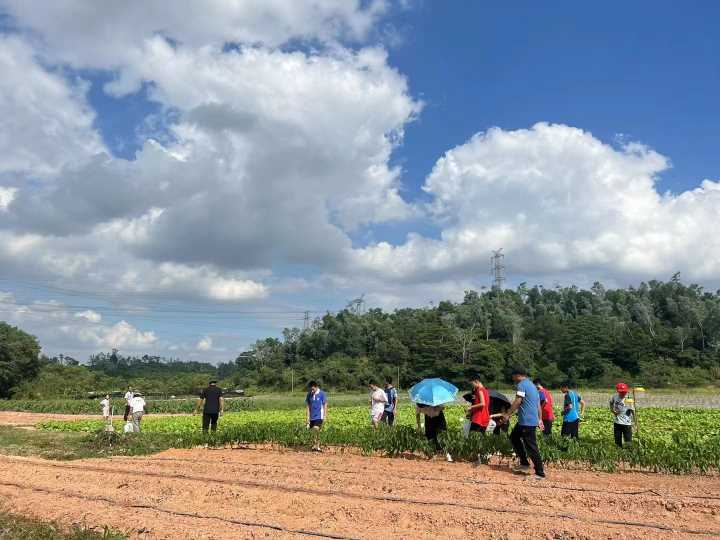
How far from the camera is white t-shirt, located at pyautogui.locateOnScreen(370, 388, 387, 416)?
48.5 ft

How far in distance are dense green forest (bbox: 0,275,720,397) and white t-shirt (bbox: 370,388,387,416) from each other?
5689 cm

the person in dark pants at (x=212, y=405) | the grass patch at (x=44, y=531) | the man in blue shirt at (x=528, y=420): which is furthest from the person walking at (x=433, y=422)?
the person in dark pants at (x=212, y=405)

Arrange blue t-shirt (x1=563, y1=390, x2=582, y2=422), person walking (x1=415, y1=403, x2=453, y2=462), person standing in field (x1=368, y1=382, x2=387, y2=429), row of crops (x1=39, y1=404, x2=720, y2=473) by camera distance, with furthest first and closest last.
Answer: person standing in field (x1=368, y1=382, x2=387, y2=429) → blue t-shirt (x1=563, y1=390, x2=582, y2=422) → person walking (x1=415, y1=403, x2=453, y2=462) → row of crops (x1=39, y1=404, x2=720, y2=473)

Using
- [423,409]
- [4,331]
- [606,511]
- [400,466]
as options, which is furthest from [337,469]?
[4,331]

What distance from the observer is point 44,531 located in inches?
277

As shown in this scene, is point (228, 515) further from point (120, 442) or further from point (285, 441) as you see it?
point (120, 442)

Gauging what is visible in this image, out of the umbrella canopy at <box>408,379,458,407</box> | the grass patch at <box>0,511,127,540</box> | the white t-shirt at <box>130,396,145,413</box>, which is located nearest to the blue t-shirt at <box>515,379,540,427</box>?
the umbrella canopy at <box>408,379,458,407</box>

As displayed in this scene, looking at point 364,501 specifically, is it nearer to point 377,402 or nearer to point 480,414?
point 480,414

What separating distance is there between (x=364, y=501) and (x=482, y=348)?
7217 cm

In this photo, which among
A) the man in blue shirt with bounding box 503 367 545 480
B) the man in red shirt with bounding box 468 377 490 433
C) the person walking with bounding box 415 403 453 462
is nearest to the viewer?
the man in blue shirt with bounding box 503 367 545 480

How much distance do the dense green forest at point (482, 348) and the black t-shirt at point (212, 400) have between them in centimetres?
5338

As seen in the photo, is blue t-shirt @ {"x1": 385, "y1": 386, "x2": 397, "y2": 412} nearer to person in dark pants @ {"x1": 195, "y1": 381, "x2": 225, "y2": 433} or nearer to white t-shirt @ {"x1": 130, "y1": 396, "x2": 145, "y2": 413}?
person in dark pants @ {"x1": 195, "y1": 381, "x2": 225, "y2": 433}

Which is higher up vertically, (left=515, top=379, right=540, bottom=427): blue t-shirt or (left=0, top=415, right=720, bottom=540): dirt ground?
(left=515, top=379, right=540, bottom=427): blue t-shirt

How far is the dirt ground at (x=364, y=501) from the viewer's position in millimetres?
6602
